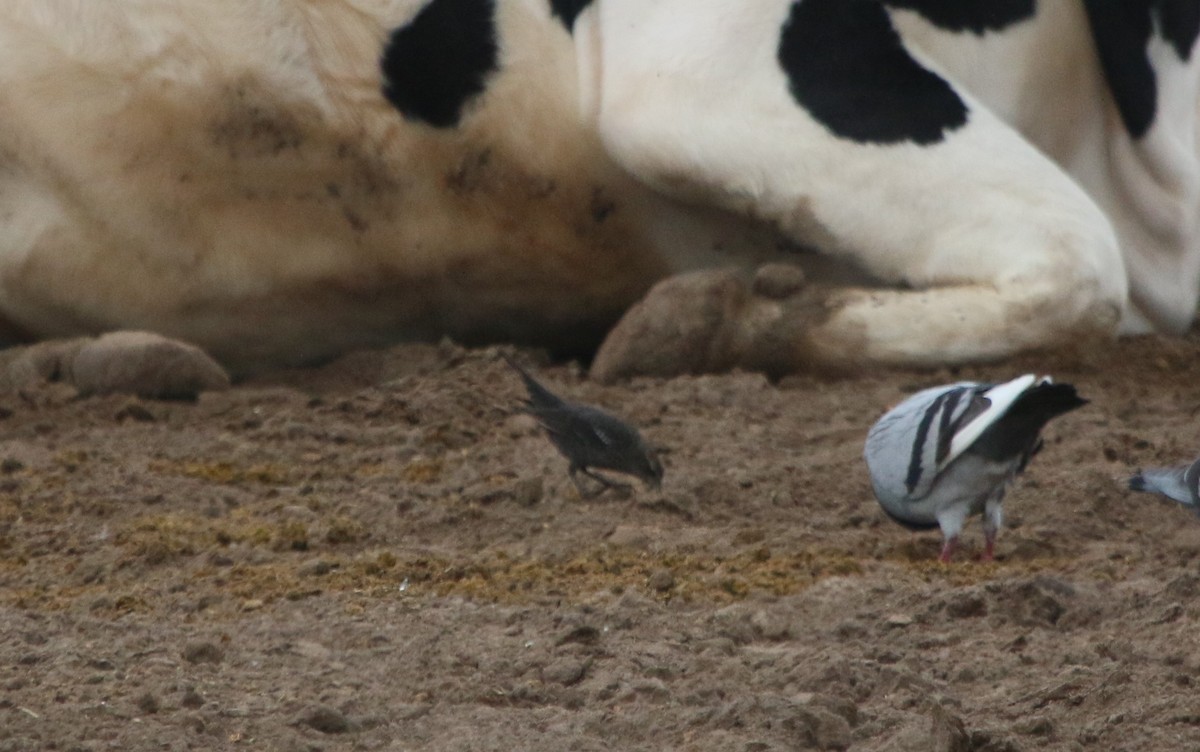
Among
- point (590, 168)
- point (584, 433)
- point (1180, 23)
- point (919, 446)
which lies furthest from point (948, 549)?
point (1180, 23)

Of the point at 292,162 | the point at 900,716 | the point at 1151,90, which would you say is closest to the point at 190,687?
the point at 900,716

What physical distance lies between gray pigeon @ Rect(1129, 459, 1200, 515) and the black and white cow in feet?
3.52

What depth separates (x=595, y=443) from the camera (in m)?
3.41

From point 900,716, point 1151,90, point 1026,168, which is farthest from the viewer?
point 1151,90

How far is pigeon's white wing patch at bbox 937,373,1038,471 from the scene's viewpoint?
3.02m

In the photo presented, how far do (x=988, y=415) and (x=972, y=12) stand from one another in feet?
5.84

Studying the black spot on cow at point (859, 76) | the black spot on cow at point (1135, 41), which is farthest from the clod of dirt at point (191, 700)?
the black spot on cow at point (1135, 41)

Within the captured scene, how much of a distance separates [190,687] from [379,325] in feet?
8.41

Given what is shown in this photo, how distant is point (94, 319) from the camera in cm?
475

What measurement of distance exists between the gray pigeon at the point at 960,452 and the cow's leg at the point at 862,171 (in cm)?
112

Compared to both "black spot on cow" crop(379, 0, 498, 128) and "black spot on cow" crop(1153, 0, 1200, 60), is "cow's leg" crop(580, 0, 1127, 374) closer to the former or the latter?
"black spot on cow" crop(379, 0, 498, 128)

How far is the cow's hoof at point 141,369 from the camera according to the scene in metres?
4.39

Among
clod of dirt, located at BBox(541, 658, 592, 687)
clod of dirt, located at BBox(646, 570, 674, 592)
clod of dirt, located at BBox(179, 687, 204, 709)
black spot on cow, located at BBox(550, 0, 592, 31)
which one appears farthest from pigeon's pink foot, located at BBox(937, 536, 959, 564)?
black spot on cow, located at BBox(550, 0, 592, 31)

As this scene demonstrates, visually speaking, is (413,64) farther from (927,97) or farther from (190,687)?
(190,687)
